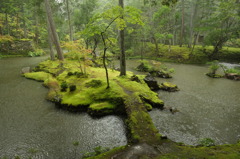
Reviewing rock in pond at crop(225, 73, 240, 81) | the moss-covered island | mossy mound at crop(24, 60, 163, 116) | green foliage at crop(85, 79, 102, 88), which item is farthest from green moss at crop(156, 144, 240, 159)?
rock in pond at crop(225, 73, 240, 81)

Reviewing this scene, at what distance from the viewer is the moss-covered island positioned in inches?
158

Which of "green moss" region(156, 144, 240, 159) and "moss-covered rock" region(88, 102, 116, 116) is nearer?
"green moss" region(156, 144, 240, 159)

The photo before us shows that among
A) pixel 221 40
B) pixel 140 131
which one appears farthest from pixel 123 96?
pixel 221 40

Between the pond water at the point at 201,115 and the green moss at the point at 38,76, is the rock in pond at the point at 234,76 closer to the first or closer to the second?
the pond water at the point at 201,115

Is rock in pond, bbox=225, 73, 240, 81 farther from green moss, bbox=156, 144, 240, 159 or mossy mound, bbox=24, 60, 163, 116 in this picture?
green moss, bbox=156, 144, 240, 159

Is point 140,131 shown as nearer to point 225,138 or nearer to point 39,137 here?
point 225,138

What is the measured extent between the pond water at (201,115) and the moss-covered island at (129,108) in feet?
3.69

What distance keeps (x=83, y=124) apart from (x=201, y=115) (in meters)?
6.57

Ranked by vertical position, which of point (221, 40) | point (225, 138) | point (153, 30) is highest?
point (153, 30)

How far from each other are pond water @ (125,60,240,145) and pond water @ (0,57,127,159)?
248cm

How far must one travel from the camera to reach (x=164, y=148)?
438cm

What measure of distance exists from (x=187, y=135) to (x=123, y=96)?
374 cm

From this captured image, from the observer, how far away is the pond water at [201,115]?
19.7 ft

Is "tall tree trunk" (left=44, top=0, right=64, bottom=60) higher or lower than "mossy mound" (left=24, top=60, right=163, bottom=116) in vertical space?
higher
